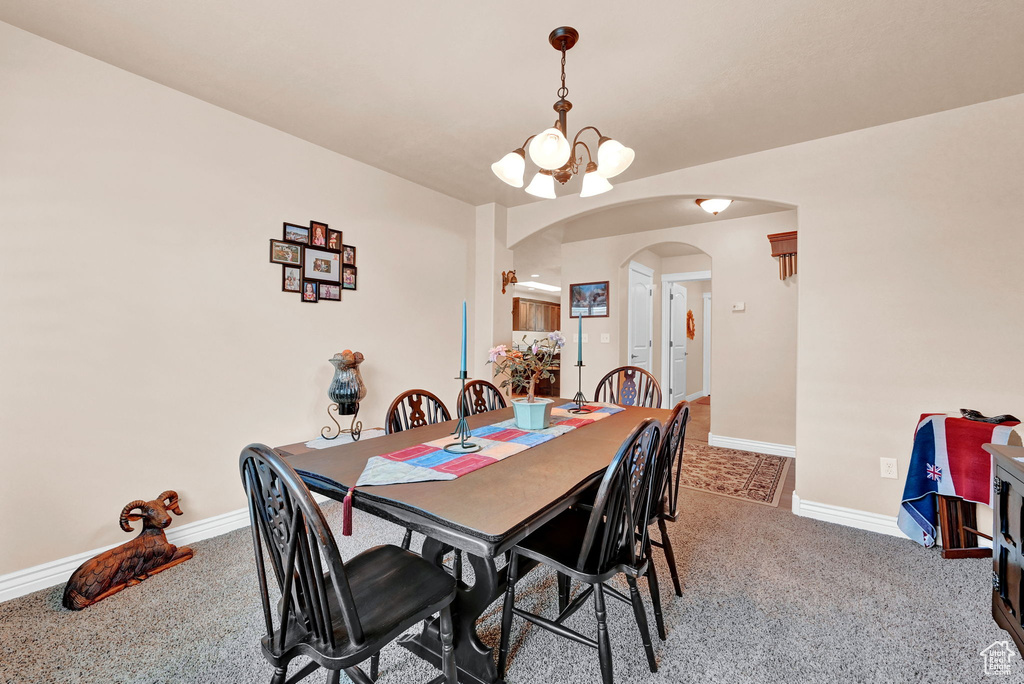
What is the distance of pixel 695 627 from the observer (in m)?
1.71

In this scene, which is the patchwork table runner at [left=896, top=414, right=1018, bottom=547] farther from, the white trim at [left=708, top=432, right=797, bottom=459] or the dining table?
the white trim at [left=708, top=432, right=797, bottom=459]

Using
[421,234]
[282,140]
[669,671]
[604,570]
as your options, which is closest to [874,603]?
[669,671]

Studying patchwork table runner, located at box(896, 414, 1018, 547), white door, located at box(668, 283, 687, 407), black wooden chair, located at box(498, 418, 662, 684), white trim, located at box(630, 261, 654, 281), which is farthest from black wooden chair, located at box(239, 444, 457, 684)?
white door, located at box(668, 283, 687, 407)

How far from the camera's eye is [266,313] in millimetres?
2701

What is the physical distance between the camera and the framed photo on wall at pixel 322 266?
2.90 metres

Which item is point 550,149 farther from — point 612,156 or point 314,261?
point 314,261

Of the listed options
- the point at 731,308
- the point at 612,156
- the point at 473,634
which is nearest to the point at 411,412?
the point at 473,634

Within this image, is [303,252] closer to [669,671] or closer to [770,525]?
[669,671]

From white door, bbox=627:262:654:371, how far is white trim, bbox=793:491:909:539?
263cm

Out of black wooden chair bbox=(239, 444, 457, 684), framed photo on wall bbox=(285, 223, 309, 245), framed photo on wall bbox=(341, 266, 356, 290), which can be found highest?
framed photo on wall bbox=(285, 223, 309, 245)

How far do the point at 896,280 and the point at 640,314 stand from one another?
3085mm

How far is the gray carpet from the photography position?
1483 millimetres

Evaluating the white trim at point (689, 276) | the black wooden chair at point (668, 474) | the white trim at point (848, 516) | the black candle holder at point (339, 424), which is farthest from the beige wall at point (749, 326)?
the black candle holder at point (339, 424)

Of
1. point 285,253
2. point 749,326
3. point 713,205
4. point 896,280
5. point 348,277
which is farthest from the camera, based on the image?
point 749,326
